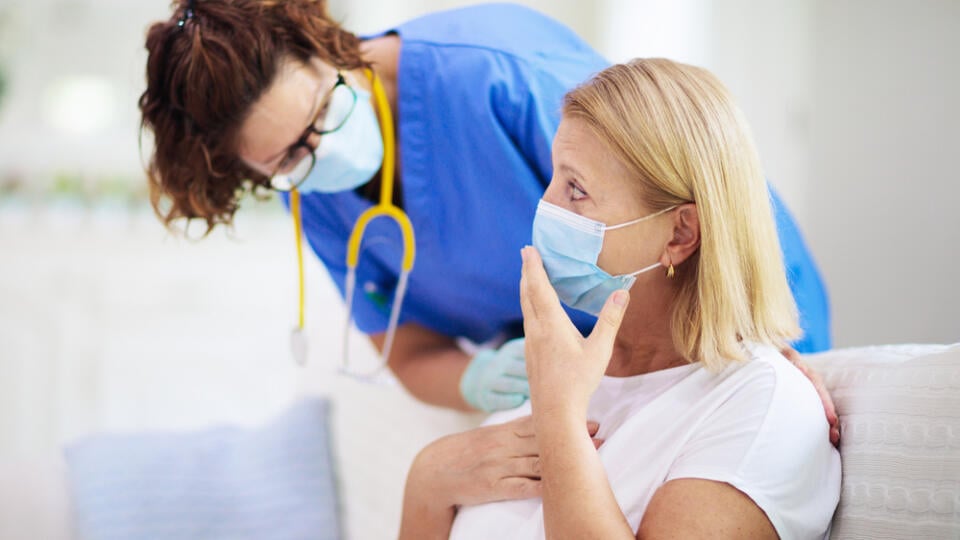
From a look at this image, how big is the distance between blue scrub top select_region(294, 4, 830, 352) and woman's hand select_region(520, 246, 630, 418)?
304mm

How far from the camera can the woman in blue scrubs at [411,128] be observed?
4.70 feet

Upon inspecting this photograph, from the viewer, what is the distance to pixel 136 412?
10.1 ft

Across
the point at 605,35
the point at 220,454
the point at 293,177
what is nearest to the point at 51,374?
the point at 220,454

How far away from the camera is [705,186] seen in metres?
1.09

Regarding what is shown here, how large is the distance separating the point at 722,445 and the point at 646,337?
229mm

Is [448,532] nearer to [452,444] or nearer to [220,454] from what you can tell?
[452,444]

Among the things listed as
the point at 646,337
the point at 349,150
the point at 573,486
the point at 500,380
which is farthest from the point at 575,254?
the point at 349,150

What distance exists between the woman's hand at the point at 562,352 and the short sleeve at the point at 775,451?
0.15m

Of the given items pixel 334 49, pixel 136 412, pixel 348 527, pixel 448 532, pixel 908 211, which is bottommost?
pixel 136 412

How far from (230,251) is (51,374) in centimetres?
70

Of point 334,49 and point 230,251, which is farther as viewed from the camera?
point 230,251

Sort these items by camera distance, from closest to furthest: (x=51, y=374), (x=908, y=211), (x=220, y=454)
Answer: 1. (x=908, y=211)
2. (x=220, y=454)
3. (x=51, y=374)

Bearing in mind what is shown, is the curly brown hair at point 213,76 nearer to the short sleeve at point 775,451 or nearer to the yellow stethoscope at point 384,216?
the yellow stethoscope at point 384,216

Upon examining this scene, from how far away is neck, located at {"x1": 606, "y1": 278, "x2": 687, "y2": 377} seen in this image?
1.19m
